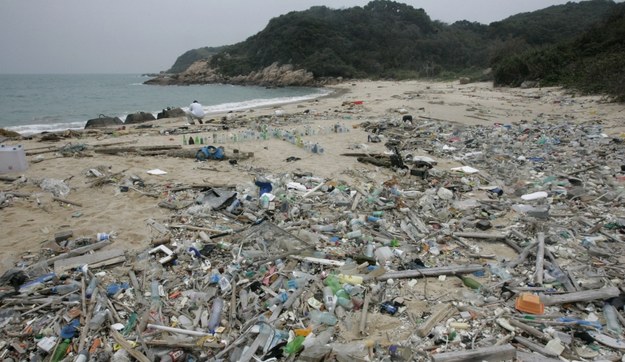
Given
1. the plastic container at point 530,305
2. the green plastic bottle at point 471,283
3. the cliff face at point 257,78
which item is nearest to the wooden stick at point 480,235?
the green plastic bottle at point 471,283

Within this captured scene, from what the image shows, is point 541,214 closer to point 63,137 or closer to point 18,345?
point 18,345

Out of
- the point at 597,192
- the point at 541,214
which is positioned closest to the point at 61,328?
the point at 541,214

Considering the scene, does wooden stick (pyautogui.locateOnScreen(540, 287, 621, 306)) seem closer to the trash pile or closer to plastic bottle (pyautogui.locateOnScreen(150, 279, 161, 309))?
the trash pile

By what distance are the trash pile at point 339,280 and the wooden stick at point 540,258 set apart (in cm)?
2

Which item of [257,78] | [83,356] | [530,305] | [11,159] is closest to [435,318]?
[530,305]

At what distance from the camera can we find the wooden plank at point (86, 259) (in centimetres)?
410

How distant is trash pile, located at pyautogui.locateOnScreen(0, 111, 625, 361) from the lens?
3051 millimetres

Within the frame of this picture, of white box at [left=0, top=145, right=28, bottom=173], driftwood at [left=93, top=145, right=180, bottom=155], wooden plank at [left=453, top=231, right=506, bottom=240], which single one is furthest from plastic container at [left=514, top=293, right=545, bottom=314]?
white box at [left=0, top=145, right=28, bottom=173]

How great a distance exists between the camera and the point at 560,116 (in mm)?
13969

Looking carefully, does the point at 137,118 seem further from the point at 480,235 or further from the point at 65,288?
the point at 480,235

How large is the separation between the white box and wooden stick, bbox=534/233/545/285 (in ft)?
33.1

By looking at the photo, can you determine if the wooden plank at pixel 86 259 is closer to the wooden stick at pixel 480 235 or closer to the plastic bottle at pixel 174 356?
the plastic bottle at pixel 174 356

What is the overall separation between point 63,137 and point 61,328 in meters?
12.4

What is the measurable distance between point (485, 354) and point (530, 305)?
938 millimetres
